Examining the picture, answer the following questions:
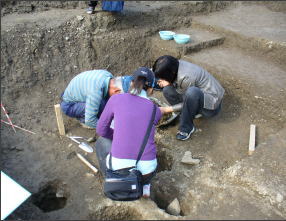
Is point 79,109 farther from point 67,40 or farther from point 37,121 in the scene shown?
point 67,40

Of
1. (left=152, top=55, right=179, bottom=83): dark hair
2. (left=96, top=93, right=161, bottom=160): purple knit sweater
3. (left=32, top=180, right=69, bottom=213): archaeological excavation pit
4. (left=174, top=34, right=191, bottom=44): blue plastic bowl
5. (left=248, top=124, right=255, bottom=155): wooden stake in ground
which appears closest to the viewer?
(left=96, top=93, right=161, bottom=160): purple knit sweater

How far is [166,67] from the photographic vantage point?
331cm

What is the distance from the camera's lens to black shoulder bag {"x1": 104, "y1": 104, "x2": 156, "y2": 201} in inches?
104

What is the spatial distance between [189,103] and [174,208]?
1.35 metres

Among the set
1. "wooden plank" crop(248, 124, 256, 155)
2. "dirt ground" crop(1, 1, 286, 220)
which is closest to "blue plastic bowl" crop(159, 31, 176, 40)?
→ "dirt ground" crop(1, 1, 286, 220)

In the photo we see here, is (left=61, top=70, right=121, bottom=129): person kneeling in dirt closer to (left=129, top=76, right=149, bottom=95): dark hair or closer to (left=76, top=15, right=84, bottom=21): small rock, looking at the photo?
(left=129, top=76, right=149, bottom=95): dark hair

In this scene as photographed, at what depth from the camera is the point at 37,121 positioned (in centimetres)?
429

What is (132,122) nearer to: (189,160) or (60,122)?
(189,160)

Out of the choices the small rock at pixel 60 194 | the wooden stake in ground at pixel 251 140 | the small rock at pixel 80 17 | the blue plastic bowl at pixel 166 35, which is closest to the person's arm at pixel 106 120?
the small rock at pixel 60 194

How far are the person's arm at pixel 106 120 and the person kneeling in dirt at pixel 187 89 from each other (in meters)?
0.89

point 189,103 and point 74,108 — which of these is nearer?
point 189,103

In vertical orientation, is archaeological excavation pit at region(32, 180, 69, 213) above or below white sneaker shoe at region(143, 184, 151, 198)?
below

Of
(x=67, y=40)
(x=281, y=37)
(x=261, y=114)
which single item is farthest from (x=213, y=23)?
(x=67, y=40)

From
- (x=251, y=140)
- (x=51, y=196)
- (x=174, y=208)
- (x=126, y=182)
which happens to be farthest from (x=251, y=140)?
(x=51, y=196)
